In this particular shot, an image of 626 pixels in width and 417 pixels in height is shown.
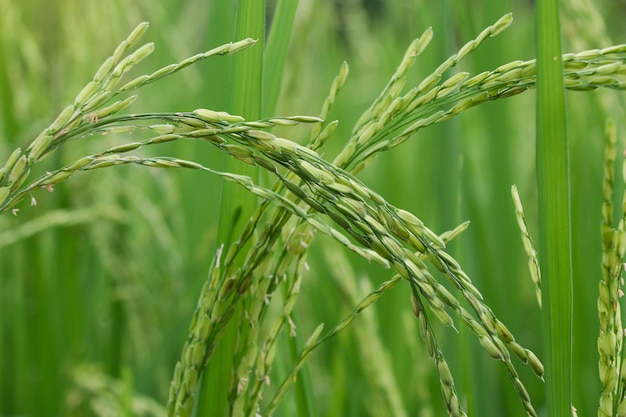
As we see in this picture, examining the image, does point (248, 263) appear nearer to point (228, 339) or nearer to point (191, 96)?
point (228, 339)

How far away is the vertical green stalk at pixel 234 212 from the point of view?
464mm

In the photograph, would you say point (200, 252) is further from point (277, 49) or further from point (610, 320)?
point (610, 320)

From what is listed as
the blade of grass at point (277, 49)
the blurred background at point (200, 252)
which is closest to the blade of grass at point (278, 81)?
the blade of grass at point (277, 49)

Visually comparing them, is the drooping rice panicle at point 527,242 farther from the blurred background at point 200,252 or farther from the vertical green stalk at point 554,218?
the blurred background at point 200,252

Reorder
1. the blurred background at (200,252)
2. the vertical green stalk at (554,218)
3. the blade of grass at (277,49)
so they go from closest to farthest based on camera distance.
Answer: the vertical green stalk at (554,218) → the blade of grass at (277,49) → the blurred background at (200,252)

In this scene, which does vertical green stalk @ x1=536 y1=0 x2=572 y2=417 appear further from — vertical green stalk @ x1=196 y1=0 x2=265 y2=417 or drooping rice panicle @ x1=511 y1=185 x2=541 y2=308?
vertical green stalk @ x1=196 y1=0 x2=265 y2=417

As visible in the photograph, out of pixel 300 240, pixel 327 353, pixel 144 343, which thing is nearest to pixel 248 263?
pixel 300 240

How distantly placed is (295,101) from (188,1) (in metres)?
1.33

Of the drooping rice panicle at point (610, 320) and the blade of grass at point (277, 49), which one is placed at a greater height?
the blade of grass at point (277, 49)

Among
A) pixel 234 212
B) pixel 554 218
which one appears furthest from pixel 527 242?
pixel 234 212

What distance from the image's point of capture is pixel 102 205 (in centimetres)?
96

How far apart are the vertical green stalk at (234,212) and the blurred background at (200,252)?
0.70 feet

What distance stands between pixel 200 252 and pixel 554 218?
2.23ft

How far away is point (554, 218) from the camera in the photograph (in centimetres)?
39
